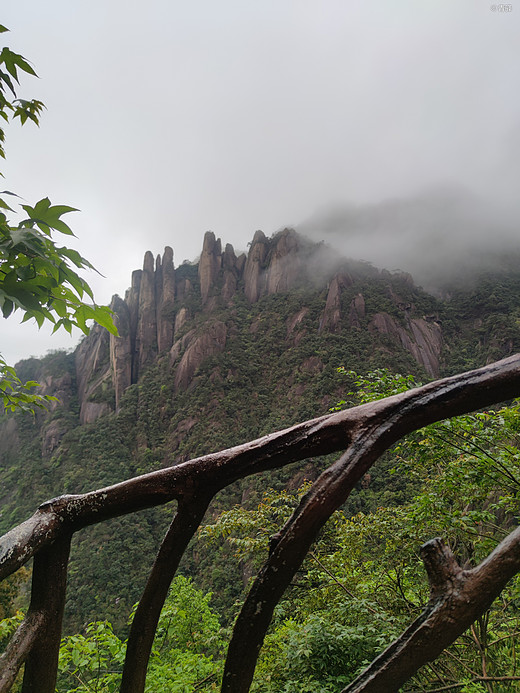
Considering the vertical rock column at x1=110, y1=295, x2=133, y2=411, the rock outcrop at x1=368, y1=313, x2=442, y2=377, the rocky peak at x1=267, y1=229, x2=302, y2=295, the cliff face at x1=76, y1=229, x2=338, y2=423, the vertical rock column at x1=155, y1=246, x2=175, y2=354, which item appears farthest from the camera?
the rocky peak at x1=267, y1=229, x2=302, y2=295

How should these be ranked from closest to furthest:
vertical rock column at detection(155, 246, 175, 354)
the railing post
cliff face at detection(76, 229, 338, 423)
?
the railing post
cliff face at detection(76, 229, 338, 423)
vertical rock column at detection(155, 246, 175, 354)

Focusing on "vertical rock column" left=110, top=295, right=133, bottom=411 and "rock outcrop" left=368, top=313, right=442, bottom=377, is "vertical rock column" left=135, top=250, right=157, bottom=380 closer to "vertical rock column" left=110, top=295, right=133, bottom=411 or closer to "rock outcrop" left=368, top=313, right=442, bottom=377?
"vertical rock column" left=110, top=295, right=133, bottom=411

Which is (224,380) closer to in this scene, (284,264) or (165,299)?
(165,299)

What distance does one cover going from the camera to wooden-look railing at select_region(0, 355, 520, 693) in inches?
24.3

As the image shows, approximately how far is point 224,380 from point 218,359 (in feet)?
10.4

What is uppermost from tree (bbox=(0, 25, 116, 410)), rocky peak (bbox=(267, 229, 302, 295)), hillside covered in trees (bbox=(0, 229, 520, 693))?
Answer: rocky peak (bbox=(267, 229, 302, 295))

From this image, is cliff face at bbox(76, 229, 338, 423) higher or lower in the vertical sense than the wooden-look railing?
higher

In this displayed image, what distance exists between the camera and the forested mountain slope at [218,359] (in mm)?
36500

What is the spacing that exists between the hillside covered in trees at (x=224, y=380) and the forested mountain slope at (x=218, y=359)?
197 mm

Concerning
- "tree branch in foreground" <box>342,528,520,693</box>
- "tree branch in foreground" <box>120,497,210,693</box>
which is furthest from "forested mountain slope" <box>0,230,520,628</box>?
"tree branch in foreground" <box>342,528,520,693</box>

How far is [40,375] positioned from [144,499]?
6403 cm

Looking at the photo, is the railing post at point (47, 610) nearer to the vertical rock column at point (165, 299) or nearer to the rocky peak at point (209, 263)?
the vertical rock column at point (165, 299)

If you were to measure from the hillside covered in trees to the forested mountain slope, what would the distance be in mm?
197

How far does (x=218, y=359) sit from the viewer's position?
4753 centimetres
